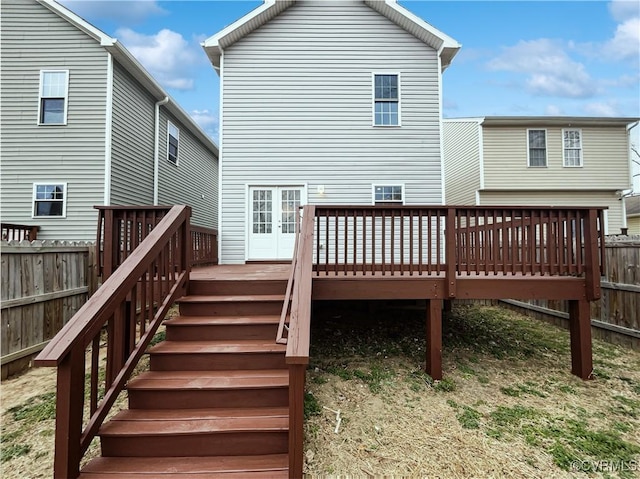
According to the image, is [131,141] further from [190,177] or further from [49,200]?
[190,177]

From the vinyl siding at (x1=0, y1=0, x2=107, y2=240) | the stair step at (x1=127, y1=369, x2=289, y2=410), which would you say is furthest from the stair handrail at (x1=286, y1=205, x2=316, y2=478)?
the vinyl siding at (x1=0, y1=0, x2=107, y2=240)

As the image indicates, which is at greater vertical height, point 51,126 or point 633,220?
point 51,126

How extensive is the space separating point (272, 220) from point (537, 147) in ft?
35.3

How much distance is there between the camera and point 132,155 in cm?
931

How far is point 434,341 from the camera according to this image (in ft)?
13.0

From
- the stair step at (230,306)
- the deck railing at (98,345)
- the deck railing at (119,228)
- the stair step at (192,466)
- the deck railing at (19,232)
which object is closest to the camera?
the deck railing at (98,345)

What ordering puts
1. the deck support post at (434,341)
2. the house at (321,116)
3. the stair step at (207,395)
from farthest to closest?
the house at (321,116)
the deck support post at (434,341)
the stair step at (207,395)

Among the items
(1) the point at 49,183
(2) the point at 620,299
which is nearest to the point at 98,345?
(2) the point at 620,299

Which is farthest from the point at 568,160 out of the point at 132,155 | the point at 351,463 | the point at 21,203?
the point at 21,203

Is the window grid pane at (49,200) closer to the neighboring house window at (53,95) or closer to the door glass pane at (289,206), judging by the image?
the neighboring house window at (53,95)

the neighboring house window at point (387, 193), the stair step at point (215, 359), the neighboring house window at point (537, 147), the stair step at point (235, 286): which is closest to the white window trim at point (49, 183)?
the stair step at point (235, 286)

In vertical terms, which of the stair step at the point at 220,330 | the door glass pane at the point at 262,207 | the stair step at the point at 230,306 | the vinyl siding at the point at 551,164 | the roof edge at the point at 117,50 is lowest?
the stair step at the point at 220,330

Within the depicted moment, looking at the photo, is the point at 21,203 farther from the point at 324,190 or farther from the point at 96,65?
the point at 324,190

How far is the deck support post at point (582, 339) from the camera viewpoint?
4.03 m
